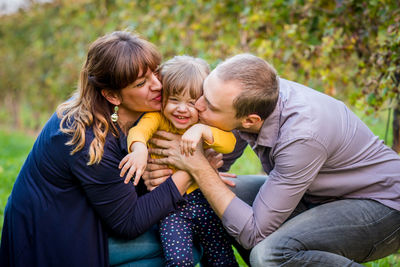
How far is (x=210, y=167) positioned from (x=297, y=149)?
0.58 metres

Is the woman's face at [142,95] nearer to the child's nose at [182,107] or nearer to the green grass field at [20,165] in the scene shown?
the child's nose at [182,107]

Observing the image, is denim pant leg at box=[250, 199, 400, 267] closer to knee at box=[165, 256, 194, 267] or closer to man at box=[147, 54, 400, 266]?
man at box=[147, 54, 400, 266]

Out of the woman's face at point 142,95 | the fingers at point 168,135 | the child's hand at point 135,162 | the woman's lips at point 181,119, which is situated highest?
the woman's face at point 142,95

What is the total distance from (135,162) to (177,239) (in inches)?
20.2

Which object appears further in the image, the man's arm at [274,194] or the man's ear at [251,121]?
the man's ear at [251,121]

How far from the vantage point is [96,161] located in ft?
7.28

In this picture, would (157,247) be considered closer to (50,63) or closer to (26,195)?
(26,195)

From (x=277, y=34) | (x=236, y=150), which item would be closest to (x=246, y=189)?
(x=236, y=150)

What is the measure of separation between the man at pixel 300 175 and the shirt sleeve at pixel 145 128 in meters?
0.26

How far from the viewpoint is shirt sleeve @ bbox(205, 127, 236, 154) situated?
253cm

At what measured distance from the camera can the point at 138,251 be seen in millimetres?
2463

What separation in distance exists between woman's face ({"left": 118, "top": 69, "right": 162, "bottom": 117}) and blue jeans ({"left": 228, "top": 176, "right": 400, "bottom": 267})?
1.06 m

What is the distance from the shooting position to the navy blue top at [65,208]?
7.42ft

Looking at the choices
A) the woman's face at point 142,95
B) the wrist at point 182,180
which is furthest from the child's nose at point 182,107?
the wrist at point 182,180
